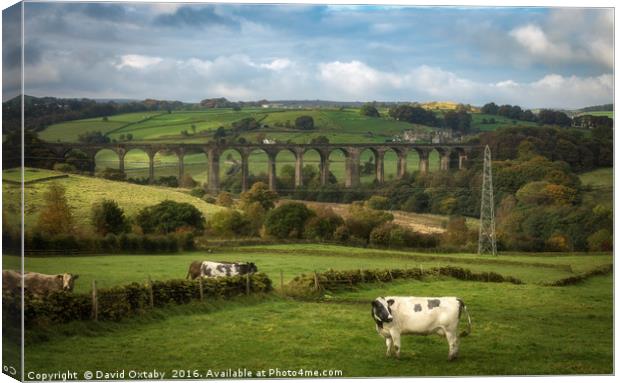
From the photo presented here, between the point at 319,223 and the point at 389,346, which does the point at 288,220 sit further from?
the point at 389,346

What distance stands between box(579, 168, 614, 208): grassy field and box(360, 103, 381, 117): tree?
3.17 m

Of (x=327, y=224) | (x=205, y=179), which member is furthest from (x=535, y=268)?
(x=205, y=179)

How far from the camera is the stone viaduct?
1816 cm

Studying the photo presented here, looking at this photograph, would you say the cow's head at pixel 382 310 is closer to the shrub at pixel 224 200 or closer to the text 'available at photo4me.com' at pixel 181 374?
the text 'available at photo4me.com' at pixel 181 374

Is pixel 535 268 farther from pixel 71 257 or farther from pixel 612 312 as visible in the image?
pixel 71 257

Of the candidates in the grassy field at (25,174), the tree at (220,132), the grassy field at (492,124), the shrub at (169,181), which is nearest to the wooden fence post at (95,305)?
the grassy field at (25,174)

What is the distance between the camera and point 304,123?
18.5 metres

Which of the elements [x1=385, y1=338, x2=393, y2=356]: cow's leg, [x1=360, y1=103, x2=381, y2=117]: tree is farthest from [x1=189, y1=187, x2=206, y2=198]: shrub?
[x1=385, y1=338, x2=393, y2=356]: cow's leg

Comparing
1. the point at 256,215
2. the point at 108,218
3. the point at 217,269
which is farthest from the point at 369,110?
the point at 108,218

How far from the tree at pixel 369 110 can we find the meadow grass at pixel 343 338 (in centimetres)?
253

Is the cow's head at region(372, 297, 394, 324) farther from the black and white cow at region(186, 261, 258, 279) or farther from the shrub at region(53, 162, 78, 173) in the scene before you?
the shrub at region(53, 162, 78, 173)

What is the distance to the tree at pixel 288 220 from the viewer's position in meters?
18.5

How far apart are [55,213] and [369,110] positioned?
190 inches

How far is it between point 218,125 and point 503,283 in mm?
4772
